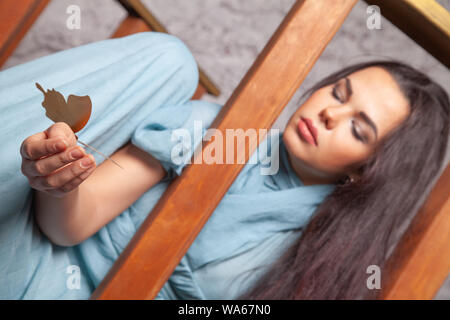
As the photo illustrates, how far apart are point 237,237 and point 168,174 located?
0.43ft

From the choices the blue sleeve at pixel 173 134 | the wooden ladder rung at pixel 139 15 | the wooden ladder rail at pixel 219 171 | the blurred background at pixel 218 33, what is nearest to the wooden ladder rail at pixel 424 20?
the wooden ladder rail at pixel 219 171

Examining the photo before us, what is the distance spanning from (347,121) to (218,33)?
0.66 meters

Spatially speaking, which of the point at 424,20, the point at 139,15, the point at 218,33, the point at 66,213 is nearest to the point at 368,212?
the point at 424,20

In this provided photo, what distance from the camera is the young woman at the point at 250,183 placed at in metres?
0.56

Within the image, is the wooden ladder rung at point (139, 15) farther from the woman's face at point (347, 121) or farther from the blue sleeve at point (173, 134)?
the woman's face at point (347, 121)

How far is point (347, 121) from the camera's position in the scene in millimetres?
589

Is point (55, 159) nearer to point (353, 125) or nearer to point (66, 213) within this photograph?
point (66, 213)

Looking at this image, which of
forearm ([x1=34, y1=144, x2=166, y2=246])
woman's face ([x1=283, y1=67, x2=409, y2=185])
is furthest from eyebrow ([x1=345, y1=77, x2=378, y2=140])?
forearm ([x1=34, y1=144, x2=166, y2=246])

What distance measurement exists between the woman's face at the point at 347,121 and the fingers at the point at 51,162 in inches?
13.2

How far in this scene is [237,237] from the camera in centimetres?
63
